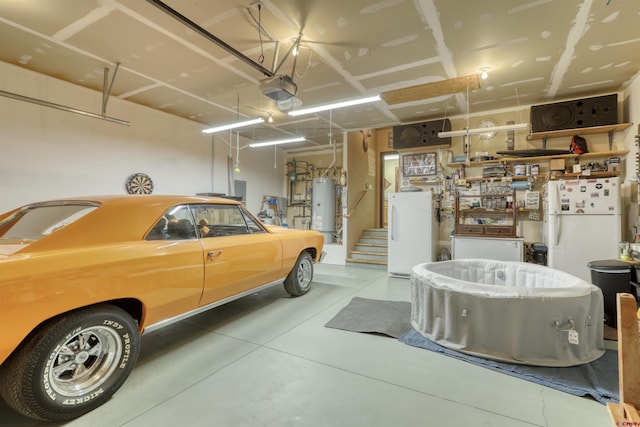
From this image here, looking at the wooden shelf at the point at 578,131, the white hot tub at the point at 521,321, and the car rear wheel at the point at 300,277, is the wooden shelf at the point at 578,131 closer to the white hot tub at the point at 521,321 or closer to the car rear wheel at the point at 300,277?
the white hot tub at the point at 521,321

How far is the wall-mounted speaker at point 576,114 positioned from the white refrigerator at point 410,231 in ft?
7.46

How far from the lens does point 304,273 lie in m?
4.18

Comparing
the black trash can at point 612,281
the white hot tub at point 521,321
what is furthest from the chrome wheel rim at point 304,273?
the black trash can at point 612,281

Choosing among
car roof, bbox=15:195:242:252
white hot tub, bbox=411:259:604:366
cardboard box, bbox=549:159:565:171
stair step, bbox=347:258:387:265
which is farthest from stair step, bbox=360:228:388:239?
car roof, bbox=15:195:242:252

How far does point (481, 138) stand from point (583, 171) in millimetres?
1740

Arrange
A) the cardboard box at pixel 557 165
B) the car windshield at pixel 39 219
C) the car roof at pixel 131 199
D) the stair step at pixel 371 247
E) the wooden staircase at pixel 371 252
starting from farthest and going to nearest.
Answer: the stair step at pixel 371 247, the wooden staircase at pixel 371 252, the cardboard box at pixel 557 165, the car roof at pixel 131 199, the car windshield at pixel 39 219

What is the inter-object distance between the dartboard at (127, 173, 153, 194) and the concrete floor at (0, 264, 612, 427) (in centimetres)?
362

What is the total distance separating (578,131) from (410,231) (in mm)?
3270

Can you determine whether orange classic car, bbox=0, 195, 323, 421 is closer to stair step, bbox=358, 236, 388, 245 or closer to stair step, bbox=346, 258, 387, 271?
stair step, bbox=346, 258, 387, 271

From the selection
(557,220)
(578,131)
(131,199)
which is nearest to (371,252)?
(557,220)

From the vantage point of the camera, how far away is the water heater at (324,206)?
776 cm


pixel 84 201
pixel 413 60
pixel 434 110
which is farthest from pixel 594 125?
pixel 84 201

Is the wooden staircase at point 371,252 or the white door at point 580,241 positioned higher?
the white door at point 580,241

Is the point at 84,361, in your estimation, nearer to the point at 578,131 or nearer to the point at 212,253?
the point at 212,253
